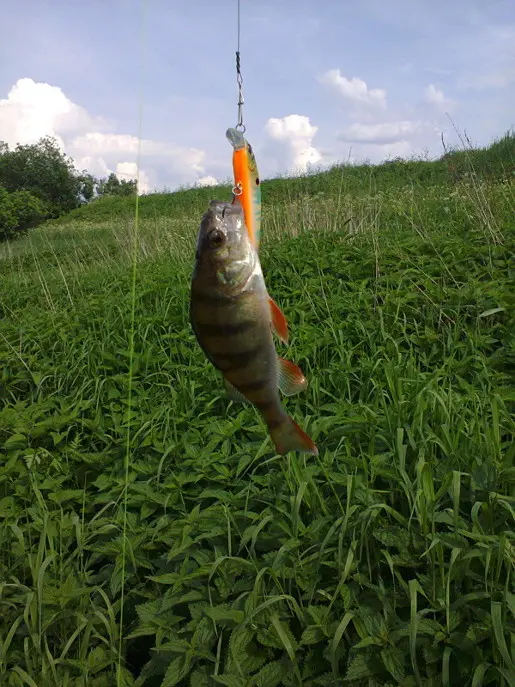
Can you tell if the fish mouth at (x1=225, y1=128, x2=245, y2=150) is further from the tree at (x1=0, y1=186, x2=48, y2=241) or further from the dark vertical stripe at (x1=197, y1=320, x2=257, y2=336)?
the tree at (x1=0, y1=186, x2=48, y2=241)

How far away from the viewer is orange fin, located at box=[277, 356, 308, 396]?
850 mm

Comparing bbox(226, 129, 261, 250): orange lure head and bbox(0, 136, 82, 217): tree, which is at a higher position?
bbox(0, 136, 82, 217): tree

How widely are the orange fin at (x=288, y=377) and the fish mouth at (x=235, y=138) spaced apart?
13.6 inches

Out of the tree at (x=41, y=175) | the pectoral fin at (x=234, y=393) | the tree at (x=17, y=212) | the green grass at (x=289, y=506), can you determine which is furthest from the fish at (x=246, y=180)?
the tree at (x=41, y=175)

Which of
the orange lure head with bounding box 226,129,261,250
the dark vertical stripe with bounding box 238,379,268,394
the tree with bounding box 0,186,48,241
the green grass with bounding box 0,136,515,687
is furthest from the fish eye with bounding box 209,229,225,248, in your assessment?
the tree with bounding box 0,186,48,241

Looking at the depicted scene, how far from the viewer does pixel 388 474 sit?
2.46m

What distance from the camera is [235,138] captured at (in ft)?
2.91

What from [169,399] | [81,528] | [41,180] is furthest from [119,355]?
[41,180]

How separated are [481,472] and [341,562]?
2.34 feet

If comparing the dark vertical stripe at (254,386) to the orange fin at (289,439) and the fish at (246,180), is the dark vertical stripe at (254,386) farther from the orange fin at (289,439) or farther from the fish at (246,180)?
the fish at (246,180)

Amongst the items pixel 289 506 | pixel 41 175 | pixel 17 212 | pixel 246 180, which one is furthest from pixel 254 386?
pixel 41 175

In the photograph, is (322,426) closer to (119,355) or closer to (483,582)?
(483,582)

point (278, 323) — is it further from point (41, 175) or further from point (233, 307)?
point (41, 175)

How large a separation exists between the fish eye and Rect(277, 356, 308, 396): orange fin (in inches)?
Answer: 7.9
